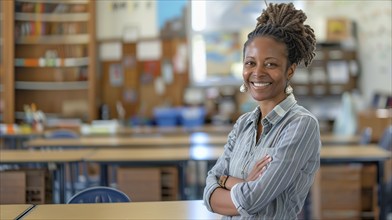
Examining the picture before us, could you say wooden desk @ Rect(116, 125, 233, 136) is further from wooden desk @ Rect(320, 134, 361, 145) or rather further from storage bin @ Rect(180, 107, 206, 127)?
wooden desk @ Rect(320, 134, 361, 145)

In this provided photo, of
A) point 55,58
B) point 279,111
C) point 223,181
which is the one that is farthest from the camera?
point 55,58

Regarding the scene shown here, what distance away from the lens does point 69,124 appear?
731cm

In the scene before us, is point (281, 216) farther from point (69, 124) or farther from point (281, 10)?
point (69, 124)

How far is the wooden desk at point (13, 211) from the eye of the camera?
2438 millimetres

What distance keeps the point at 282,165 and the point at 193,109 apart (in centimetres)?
658

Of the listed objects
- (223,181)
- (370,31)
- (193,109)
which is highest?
(370,31)

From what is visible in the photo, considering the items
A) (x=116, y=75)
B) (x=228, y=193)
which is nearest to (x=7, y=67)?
(x=116, y=75)

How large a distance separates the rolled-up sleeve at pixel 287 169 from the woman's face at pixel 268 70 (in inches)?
4.9

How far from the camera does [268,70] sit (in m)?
1.83

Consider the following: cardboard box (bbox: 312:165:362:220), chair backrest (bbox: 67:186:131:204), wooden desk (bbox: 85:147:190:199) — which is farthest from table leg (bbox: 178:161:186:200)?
chair backrest (bbox: 67:186:131:204)

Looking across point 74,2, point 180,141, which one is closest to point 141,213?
point 180,141

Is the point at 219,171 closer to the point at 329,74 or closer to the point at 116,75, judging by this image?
the point at 116,75

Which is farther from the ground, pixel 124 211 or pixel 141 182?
pixel 124 211

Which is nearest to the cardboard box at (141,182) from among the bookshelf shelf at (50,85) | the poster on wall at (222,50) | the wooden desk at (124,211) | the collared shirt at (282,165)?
the wooden desk at (124,211)
